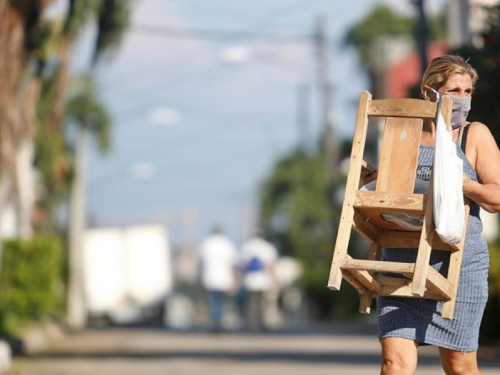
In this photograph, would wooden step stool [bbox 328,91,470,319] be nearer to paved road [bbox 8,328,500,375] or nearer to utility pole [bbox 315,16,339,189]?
paved road [bbox 8,328,500,375]

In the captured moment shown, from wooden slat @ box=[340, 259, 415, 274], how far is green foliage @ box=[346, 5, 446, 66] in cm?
5840

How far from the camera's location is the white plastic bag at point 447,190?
18.3ft

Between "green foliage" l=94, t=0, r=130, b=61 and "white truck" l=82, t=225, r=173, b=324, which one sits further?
"white truck" l=82, t=225, r=173, b=324

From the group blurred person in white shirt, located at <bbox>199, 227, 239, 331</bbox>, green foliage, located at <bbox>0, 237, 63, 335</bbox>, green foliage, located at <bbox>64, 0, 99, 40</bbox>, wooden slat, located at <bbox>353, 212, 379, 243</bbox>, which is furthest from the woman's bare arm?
green foliage, located at <bbox>0, 237, 63, 335</bbox>

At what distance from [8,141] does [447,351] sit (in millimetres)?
10376

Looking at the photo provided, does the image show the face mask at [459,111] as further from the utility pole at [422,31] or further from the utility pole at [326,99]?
the utility pole at [326,99]

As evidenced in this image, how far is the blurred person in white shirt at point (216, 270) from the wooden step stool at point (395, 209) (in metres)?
15.8

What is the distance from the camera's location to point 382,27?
65.9 m

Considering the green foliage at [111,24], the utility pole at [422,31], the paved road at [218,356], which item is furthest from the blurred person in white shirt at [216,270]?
the green foliage at [111,24]

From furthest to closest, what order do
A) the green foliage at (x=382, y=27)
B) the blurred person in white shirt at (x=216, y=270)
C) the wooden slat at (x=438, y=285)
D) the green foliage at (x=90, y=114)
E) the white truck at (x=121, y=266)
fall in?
the green foliage at (x=382, y=27), the white truck at (x=121, y=266), the green foliage at (x=90, y=114), the blurred person in white shirt at (x=216, y=270), the wooden slat at (x=438, y=285)

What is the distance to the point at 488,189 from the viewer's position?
5875mm

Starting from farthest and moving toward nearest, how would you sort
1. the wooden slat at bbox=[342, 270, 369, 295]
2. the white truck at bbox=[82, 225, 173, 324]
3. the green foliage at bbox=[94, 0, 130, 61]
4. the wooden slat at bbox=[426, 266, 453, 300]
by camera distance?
the white truck at bbox=[82, 225, 173, 324], the green foliage at bbox=[94, 0, 130, 61], the wooden slat at bbox=[342, 270, 369, 295], the wooden slat at bbox=[426, 266, 453, 300]

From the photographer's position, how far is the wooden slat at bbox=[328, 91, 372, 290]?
5824 mm

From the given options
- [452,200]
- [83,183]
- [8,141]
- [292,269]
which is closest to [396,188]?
[452,200]
